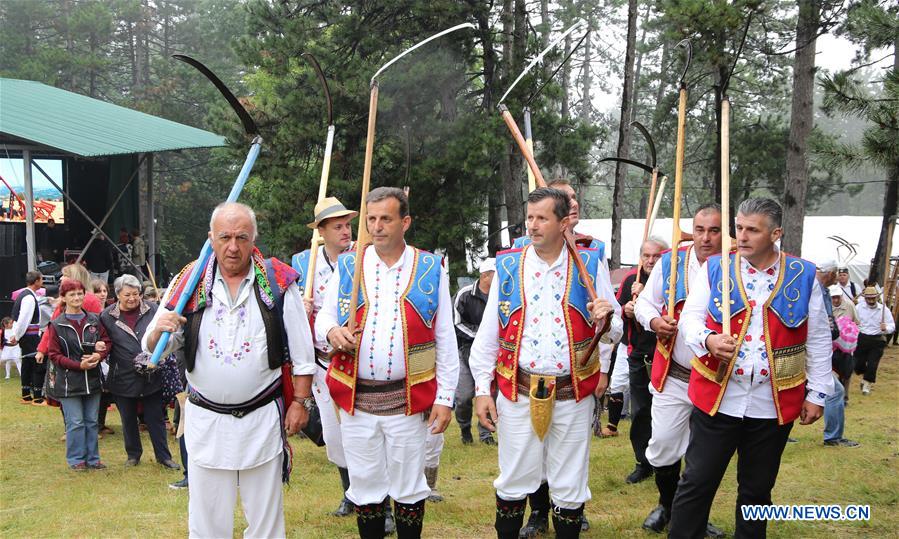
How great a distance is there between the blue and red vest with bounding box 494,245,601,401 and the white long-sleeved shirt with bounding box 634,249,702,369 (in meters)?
0.62

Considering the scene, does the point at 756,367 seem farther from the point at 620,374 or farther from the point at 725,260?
the point at 620,374

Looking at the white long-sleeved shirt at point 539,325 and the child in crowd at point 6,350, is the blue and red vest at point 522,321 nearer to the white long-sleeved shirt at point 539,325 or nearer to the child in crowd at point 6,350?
the white long-sleeved shirt at point 539,325

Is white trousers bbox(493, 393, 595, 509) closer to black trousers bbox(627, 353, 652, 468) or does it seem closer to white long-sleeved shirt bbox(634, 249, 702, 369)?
white long-sleeved shirt bbox(634, 249, 702, 369)

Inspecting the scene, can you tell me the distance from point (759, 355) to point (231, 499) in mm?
2730

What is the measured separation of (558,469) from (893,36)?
3.82 m

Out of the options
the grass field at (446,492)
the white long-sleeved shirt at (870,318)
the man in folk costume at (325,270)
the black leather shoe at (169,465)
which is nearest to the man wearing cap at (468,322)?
the grass field at (446,492)

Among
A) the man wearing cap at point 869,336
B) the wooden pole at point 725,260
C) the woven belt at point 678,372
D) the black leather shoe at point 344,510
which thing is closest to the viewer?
the wooden pole at point 725,260

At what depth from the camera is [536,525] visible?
5.33 meters

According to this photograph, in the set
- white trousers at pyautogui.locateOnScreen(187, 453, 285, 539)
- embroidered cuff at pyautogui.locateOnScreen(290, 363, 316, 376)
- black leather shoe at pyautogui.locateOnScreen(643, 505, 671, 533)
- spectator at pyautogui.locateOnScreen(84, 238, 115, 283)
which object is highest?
embroidered cuff at pyautogui.locateOnScreen(290, 363, 316, 376)

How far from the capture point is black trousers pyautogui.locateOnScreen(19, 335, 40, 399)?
1192 centimetres

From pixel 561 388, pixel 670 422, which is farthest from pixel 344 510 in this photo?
pixel 670 422

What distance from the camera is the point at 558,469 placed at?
4.51m

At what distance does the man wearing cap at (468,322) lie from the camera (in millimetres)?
7898

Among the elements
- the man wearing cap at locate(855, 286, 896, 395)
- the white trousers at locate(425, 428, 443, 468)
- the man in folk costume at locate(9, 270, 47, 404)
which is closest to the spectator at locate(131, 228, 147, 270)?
the man in folk costume at locate(9, 270, 47, 404)
